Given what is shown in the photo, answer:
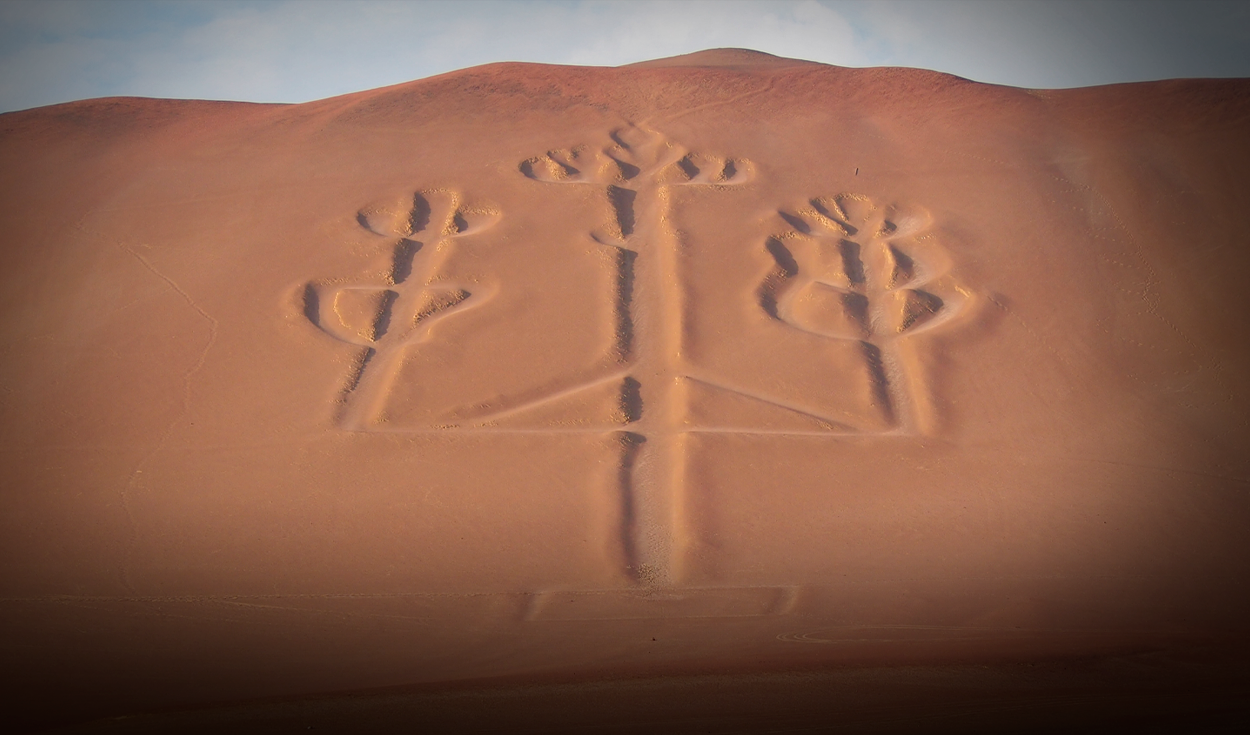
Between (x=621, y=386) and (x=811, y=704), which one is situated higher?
(x=621, y=386)

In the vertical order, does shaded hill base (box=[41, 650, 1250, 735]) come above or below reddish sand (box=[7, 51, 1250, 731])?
below

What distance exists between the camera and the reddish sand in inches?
247

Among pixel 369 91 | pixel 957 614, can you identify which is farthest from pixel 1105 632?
pixel 369 91

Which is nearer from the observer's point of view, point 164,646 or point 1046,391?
point 164,646

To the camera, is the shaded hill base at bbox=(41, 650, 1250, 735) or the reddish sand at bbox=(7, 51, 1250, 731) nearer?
the shaded hill base at bbox=(41, 650, 1250, 735)

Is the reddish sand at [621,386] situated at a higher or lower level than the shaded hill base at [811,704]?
higher

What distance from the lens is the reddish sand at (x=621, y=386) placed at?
6273 millimetres

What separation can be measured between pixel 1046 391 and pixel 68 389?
1127cm

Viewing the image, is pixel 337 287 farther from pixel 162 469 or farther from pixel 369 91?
pixel 369 91

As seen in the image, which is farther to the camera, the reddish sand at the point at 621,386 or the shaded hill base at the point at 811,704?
the reddish sand at the point at 621,386

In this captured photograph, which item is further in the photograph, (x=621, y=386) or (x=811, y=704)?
(x=621, y=386)

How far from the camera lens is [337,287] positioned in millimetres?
10906

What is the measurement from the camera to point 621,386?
9.73 m

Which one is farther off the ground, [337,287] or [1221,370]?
[337,287]
